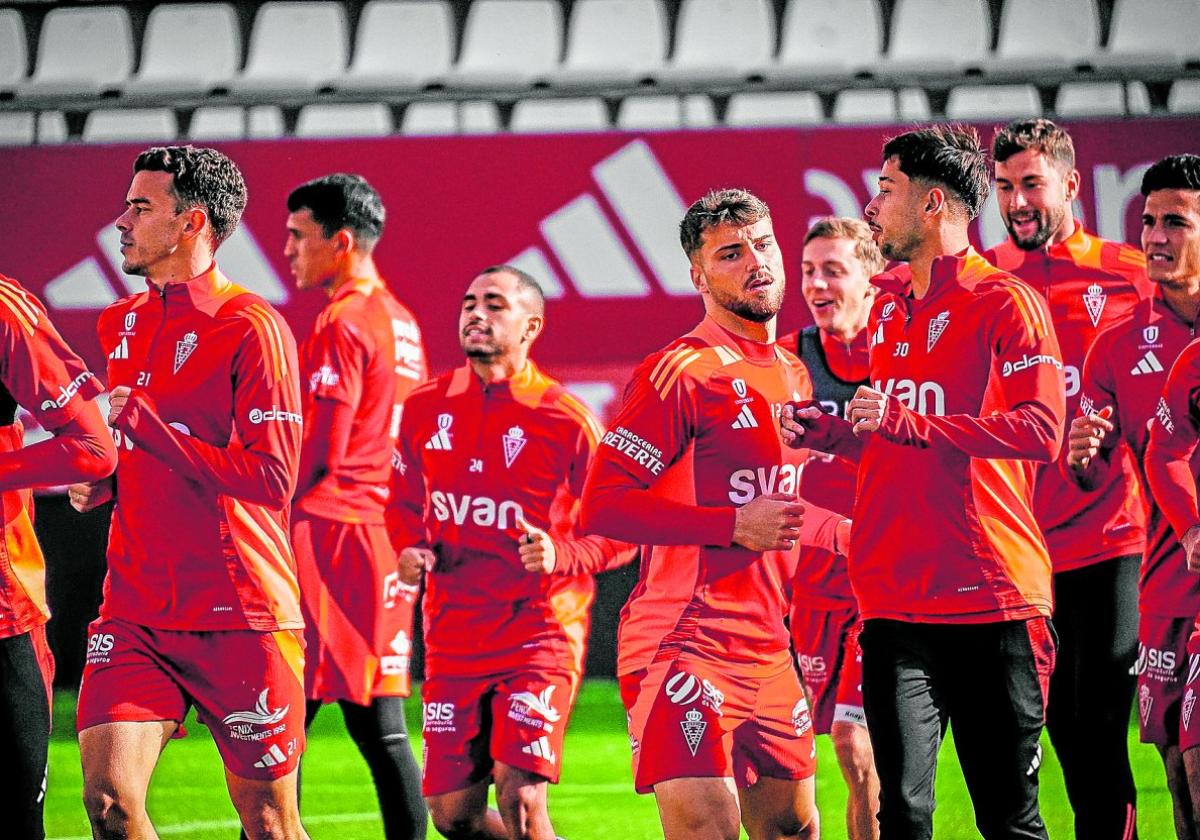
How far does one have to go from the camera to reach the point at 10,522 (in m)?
4.13

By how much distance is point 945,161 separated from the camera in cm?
419

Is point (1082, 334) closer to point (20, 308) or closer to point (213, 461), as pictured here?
point (213, 461)

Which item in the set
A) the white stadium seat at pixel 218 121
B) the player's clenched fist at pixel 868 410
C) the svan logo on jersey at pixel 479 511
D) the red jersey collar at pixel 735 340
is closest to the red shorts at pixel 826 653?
the svan logo on jersey at pixel 479 511

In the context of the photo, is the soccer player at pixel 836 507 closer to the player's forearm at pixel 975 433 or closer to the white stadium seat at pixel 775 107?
the player's forearm at pixel 975 433

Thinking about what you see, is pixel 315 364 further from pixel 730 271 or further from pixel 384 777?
pixel 730 271

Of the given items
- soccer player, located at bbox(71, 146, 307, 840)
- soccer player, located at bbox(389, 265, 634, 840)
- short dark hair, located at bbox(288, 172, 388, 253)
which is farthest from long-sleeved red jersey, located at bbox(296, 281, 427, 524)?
soccer player, located at bbox(71, 146, 307, 840)

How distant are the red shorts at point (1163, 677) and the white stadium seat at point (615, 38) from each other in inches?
272

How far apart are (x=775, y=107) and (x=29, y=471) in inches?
303

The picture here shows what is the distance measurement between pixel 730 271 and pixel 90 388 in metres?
1.72

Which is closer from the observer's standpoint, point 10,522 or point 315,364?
point 10,522

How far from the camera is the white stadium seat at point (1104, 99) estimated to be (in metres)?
10.2

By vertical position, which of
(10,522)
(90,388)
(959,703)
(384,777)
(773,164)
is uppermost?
(773,164)

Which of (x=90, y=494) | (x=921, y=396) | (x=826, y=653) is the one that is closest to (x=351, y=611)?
(x=90, y=494)

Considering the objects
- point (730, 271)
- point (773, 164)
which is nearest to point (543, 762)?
point (730, 271)
